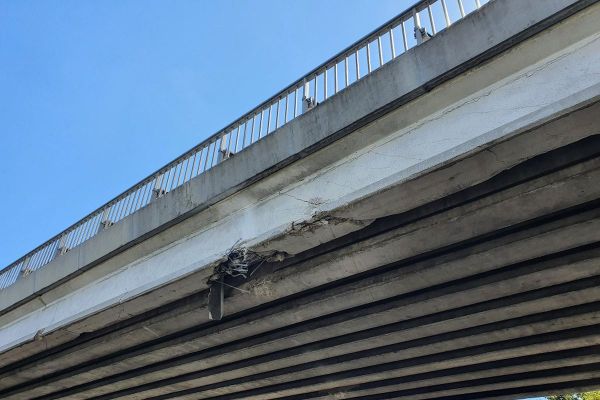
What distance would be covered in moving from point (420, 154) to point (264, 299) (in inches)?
134

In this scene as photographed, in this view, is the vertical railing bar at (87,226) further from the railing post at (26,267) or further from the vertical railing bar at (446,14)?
the vertical railing bar at (446,14)

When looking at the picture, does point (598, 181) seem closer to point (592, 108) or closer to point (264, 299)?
point (592, 108)

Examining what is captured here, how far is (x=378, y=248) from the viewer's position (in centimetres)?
632

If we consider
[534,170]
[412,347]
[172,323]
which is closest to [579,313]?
[412,347]

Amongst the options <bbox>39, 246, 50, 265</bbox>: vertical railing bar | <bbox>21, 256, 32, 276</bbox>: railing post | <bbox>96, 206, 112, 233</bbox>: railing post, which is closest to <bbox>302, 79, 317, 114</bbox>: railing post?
<bbox>96, 206, 112, 233</bbox>: railing post

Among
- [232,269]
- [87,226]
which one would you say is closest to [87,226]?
[87,226]

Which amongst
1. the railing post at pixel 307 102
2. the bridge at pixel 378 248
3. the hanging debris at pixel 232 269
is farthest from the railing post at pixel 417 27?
the hanging debris at pixel 232 269

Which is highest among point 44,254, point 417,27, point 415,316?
point 417,27

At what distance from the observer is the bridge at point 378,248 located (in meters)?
5.20

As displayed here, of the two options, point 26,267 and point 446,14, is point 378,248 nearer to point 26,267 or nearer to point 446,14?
point 446,14

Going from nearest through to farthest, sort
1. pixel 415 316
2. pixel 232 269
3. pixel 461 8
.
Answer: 1. pixel 461 8
2. pixel 232 269
3. pixel 415 316

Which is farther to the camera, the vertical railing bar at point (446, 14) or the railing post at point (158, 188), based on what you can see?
the railing post at point (158, 188)

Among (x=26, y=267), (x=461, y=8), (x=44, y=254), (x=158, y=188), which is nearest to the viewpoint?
(x=461, y=8)

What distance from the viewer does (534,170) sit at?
208 inches
